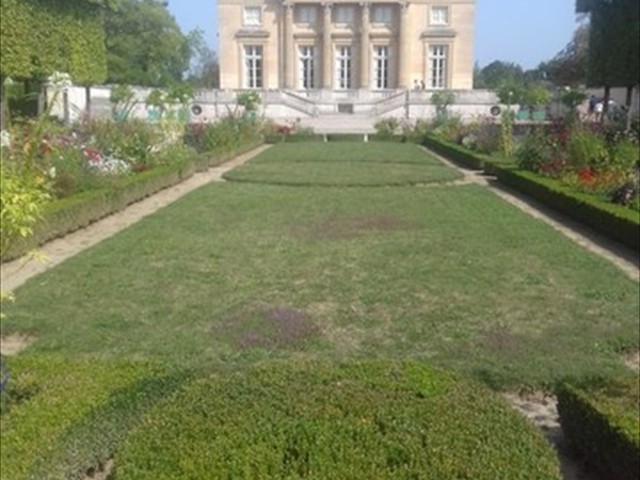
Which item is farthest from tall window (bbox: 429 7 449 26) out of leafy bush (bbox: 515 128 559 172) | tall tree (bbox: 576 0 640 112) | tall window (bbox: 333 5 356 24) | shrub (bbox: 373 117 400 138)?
leafy bush (bbox: 515 128 559 172)

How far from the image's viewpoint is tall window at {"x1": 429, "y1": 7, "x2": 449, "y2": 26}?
55.9 meters

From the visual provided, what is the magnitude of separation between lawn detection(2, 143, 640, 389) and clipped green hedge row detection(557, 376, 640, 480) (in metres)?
0.95

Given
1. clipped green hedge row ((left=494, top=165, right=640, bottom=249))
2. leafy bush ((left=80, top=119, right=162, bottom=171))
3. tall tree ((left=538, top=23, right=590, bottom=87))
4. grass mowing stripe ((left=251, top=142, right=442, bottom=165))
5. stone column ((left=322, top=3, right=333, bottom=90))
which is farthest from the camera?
stone column ((left=322, top=3, right=333, bottom=90))

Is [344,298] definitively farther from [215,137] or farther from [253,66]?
[253,66]

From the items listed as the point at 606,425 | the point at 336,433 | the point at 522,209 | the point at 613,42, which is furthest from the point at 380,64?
the point at 336,433

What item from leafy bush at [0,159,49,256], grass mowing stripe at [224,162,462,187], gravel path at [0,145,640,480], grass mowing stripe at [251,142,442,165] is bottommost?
gravel path at [0,145,640,480]

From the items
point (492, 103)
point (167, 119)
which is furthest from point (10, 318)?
point (492, 103)

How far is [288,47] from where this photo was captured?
5547cm

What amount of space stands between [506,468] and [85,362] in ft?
8.64

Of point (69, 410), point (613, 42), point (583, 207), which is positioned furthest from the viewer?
point (613, 42)

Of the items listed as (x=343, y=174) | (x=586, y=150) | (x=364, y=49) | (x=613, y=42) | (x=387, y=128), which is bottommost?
(x=343, y=174)

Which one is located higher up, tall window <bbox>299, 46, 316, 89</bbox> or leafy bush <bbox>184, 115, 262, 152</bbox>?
tall window <bbox>299, 46, 316, 89</bbox>

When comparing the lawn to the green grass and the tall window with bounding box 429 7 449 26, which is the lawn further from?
the tall window with bounding box 429 7 449 26

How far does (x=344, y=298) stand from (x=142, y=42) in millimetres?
50493
